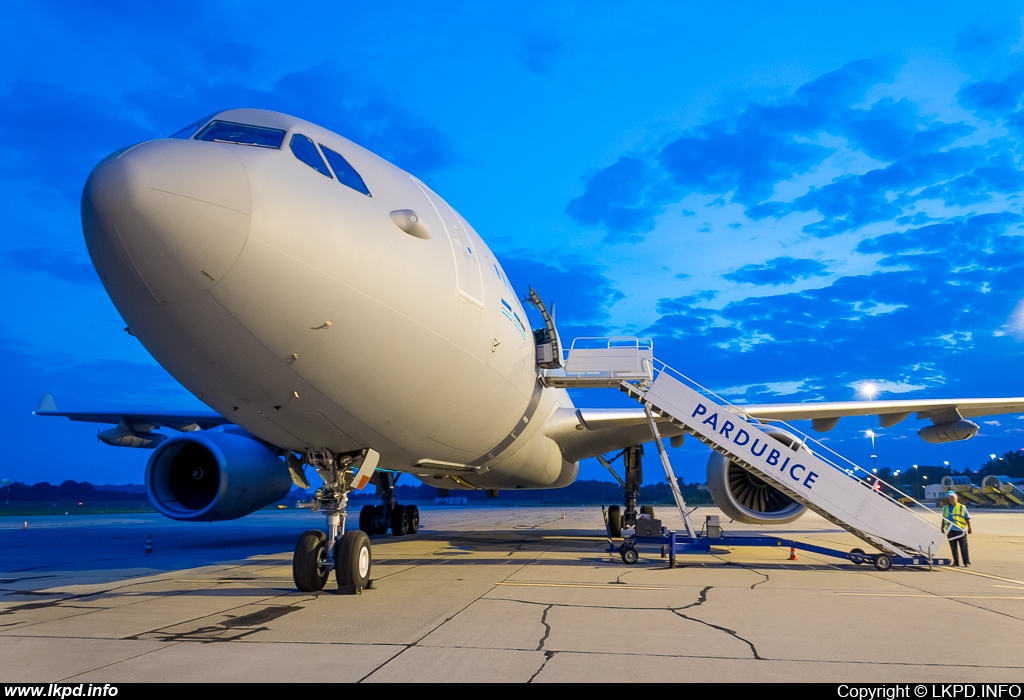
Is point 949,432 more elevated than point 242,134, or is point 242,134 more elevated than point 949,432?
point 242,134

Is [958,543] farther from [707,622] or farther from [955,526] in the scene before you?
[707,622]

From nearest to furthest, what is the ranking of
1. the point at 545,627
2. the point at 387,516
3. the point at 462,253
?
the point at 545,627 < the point at 462,253 < the point at 387,516

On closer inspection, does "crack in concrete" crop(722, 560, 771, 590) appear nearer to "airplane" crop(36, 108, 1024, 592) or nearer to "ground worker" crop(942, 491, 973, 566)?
"ground worker" crop(942, 491, 973, 566)

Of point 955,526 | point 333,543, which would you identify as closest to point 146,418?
point 333,543

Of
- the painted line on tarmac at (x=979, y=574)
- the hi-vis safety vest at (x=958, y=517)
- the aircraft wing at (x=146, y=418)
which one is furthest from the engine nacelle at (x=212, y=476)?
the hi-vis safety vest at (x=958, y=517)

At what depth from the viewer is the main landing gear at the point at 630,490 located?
16.8 m

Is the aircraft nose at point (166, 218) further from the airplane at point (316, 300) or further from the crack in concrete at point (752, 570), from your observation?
the crack in concrete at point (752, 570)

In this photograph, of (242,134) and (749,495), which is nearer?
(242,134)

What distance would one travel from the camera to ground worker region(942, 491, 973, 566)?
12180mm

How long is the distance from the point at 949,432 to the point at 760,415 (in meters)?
4.06

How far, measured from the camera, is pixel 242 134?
653cm

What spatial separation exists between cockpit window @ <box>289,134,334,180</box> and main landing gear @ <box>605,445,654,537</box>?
38.8 feet

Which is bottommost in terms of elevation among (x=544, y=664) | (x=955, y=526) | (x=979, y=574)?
(x=979, y=574)

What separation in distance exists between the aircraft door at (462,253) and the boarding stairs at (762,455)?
3504 millimetres
